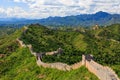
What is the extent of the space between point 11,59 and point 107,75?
66313mm

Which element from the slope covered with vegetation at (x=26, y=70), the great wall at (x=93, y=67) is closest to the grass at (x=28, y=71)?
the slope covered with vegetation at (x=26, y=70)

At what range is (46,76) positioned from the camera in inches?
3189

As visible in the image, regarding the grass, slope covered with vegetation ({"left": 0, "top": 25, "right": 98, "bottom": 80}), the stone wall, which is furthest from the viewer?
slope covered with vegetation ({"left": 0, "top": 25, "right": 98, "bottom": 80})

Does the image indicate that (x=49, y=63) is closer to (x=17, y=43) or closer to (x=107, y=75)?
(x=107, y=75)

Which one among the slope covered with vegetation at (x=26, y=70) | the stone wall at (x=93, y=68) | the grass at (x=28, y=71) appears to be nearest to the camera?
the stone wall at (x=93, y=68)

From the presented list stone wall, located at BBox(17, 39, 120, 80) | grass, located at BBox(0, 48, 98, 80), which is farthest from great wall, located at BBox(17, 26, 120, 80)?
grass, located at BBox(0, 48, 98, 80)

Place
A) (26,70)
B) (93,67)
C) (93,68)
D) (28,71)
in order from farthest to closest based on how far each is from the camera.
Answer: (26,70)
(28,71)
(93,67)
(93,68)

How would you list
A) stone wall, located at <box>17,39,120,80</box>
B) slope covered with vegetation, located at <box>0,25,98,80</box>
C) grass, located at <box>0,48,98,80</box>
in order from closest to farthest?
stone wall, located at <box>17,39,120,80</box> < grass, located at <box>0,48,98,80</box> < slope covered with vegetation, located at <box>0,25,98,80</box>

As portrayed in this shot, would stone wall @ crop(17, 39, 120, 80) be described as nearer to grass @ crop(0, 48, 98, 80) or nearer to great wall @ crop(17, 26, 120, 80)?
great wall @ crop(17, 26, 120, 80)

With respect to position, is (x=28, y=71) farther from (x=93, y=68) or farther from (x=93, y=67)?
(x=93, y=68)

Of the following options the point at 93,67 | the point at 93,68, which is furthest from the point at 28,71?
the point at 93,68

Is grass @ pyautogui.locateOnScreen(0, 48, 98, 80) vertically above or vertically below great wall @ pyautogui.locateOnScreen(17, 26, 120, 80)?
below

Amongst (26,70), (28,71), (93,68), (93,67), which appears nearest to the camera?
(93,68)

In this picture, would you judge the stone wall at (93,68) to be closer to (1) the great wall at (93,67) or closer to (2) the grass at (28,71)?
(1) the great wall at (93,67)
